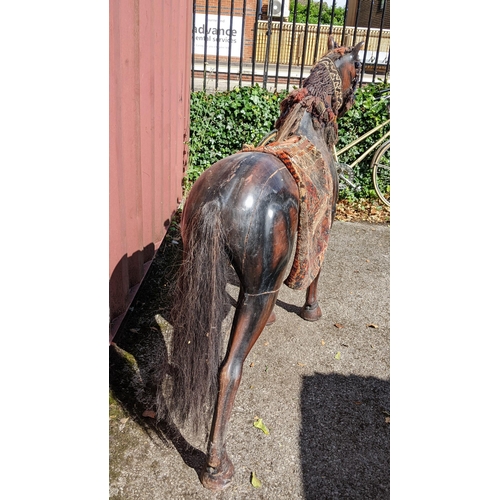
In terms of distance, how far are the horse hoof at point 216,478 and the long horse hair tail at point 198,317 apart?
0.22 m

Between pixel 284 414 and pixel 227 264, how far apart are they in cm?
119

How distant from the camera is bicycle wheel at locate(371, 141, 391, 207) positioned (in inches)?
233

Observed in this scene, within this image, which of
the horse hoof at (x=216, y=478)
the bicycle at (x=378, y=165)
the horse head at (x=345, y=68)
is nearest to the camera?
the horse hoof at (x=216, y=478)

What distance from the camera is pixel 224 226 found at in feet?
5.84

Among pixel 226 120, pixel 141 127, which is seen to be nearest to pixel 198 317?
pixel 141 127

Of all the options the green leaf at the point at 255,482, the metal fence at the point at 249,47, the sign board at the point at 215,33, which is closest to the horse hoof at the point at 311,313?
the green leaf at the point at 255,482

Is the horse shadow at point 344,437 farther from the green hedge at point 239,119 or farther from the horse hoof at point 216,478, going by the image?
the green hedge at point 239,119

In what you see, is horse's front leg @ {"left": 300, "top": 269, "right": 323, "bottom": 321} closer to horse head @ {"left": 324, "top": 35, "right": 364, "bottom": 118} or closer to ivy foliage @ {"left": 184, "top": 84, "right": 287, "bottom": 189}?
horse head @ {"left": 324, "top": 35, "right": 364, "bottom": 118}

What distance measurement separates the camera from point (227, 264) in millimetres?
1876

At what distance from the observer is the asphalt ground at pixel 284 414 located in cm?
212

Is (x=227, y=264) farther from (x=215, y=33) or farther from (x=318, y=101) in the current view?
(x=215, y=33)

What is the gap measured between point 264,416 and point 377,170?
4532 millimetres

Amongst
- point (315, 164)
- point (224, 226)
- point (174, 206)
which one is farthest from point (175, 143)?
point (224, 226)

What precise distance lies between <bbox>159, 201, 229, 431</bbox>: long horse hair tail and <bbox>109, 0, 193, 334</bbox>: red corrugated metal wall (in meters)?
0.81
